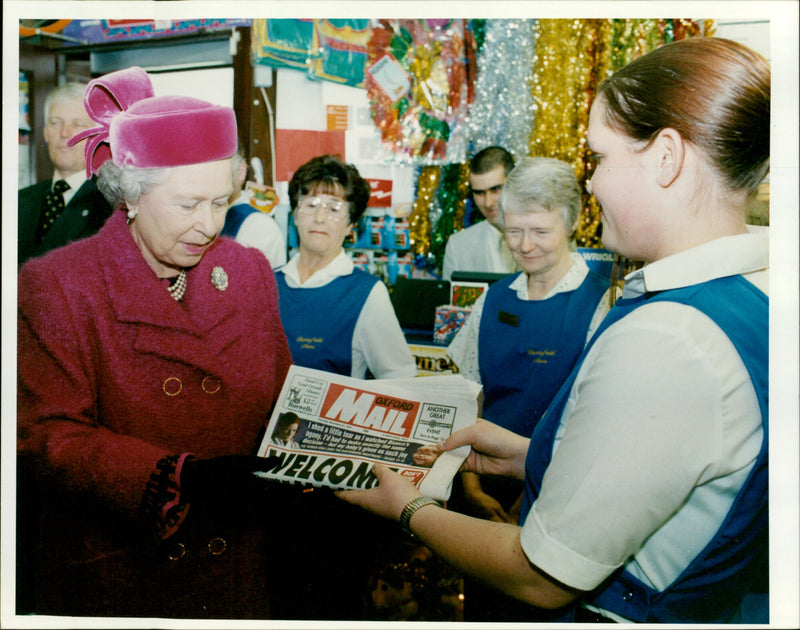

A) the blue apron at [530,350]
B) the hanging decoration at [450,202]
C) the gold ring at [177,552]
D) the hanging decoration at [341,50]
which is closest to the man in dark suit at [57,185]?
the hanging decoration at [341,50]

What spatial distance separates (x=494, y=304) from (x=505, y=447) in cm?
44

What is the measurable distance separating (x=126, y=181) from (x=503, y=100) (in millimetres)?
1121

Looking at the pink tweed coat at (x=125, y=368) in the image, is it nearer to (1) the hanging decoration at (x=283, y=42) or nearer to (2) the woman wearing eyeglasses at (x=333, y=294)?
(2) the woman wearing eyeglasses at (x=333, y=294)

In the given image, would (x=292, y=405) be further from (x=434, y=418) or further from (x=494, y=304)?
(x=494, y=304)

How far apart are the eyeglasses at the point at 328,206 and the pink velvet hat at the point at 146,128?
0.29m

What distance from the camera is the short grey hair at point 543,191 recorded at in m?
1.65

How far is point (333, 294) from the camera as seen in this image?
178 cm

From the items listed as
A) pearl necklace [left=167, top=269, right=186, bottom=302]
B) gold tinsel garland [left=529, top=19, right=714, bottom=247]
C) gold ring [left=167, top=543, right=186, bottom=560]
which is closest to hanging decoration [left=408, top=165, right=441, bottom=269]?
gold tinsel garland [left=529, top=19, right=714, bottom=247]

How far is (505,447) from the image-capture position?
60.6 inches

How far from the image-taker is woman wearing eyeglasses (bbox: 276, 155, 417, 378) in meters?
1.75

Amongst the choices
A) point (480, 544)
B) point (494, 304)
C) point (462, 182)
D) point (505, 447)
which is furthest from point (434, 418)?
point (462, 182)

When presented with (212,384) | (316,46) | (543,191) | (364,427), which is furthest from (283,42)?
(364,427)

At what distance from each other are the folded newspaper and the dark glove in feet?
0.11

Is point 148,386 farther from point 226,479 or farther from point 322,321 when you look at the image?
point 322,321
